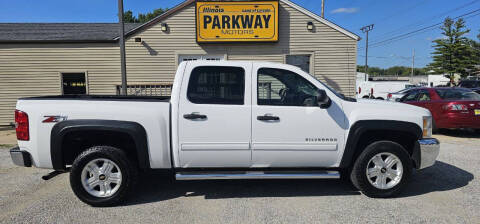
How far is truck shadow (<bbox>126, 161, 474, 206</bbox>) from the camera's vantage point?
12.6 ft

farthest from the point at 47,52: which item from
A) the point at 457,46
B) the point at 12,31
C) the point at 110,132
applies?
the point at 457,46

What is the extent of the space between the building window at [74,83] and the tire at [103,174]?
8.47 metres

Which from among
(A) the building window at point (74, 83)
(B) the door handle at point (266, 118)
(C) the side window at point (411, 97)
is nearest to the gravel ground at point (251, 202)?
(B) the door handle at point (266, 118)

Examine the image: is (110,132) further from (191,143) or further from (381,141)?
(381,141)

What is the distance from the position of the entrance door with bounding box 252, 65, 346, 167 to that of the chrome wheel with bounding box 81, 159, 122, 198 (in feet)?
5.74

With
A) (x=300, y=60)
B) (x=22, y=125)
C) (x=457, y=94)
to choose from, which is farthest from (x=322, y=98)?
(x=300, y=60)

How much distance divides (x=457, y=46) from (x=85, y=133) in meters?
47.4

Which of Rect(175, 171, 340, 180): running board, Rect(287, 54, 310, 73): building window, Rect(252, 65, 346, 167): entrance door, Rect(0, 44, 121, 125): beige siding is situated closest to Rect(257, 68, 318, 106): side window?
Rect(252, 65, 346, 167): entrance door

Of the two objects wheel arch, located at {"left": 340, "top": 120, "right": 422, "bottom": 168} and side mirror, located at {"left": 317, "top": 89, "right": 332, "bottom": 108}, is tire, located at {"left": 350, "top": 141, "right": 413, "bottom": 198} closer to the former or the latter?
wheel arch, located at {"left": 340, "top": 120, "right": 422, "bottom": 168}

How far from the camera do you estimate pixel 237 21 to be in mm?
10117

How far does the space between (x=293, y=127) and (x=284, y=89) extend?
557 mm

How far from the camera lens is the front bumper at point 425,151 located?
367 cm

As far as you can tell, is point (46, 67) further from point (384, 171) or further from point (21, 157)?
point (384, 171)

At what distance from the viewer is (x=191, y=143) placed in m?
3.43
